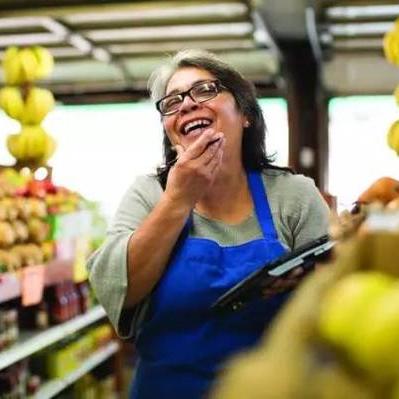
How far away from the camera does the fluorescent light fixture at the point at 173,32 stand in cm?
520

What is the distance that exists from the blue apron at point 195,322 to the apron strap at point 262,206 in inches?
2.4

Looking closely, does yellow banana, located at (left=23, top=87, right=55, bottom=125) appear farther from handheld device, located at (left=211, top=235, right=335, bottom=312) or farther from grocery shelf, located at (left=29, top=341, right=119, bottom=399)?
handheld device, located at (left=211, top=235, right=335, bottom=312)

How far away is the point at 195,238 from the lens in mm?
1732

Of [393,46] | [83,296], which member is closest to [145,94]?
[83,296]

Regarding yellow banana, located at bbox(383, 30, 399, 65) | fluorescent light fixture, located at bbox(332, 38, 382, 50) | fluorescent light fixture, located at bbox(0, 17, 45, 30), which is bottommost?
yellow banana, located at bbox(383, 30, 399, 65)

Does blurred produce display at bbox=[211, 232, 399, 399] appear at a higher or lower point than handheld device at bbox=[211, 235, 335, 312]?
higher

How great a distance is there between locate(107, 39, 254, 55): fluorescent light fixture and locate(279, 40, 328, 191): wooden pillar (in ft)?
2.75

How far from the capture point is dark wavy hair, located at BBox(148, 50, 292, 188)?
191 centimetres

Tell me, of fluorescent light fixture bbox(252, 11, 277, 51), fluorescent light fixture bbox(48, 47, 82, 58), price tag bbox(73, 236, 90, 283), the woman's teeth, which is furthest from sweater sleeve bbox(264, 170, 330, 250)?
fluorescent light fixture bbox(48, 47, 82, 58)

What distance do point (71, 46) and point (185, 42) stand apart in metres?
0.92

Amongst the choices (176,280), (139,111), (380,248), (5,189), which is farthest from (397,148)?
(139,111)

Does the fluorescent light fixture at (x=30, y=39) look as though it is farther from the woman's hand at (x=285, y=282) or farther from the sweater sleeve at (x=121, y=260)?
the woman's hand at (x=285, y=282)

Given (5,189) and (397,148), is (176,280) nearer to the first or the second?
(397,148)

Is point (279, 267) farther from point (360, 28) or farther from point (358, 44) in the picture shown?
point (358, 44)
